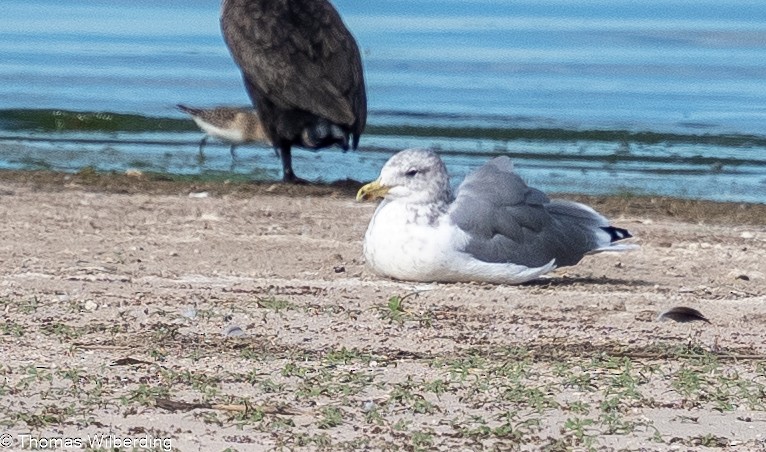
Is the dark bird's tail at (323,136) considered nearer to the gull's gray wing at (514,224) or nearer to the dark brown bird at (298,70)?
the dark brown bird at (298,70)

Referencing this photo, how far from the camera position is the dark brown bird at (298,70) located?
11.2 meters

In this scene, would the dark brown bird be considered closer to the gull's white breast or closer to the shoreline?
the shoreline

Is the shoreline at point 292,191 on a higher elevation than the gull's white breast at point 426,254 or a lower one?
lower

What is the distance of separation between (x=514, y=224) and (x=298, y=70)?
388cm

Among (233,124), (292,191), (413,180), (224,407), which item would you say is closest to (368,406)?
(224,407)

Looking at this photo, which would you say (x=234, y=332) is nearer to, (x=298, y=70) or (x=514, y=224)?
(x=514, y=224)

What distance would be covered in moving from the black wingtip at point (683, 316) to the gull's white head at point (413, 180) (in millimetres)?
1160

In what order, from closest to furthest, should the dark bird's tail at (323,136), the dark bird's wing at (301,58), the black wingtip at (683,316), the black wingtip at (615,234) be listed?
the black wingtip at (683,316) < the black wingtip at (615,234) < the dark bird's wing at (301,58) < the dark bird's tail at (323,136)

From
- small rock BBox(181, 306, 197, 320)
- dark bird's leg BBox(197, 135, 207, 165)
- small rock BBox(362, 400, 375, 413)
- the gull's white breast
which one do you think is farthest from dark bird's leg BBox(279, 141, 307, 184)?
small rock BBox(362, 400, 375, 413)

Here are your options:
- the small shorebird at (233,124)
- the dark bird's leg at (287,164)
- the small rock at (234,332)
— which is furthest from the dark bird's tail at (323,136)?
the small rock at (234,332)

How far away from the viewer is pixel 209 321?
6461mm

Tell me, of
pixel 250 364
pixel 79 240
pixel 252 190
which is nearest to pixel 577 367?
pixel 250 364

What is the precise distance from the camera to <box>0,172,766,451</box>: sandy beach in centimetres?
507

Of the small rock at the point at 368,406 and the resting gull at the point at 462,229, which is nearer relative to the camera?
the small rock at the point at 368,406
